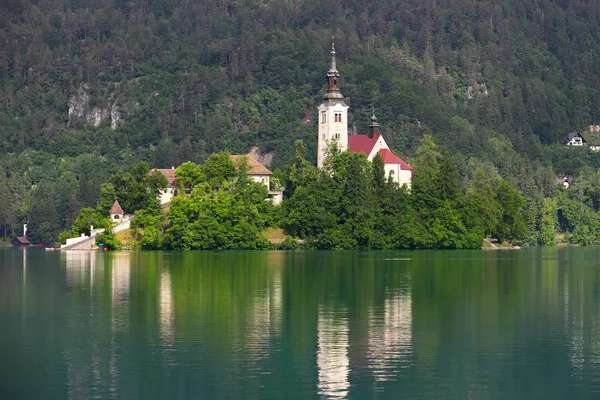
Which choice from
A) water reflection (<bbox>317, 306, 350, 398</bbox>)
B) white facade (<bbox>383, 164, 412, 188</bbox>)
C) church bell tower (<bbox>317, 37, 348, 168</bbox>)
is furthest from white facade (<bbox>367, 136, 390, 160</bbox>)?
water reflection (<bbox>317, 306, 350, 398</bbox>)

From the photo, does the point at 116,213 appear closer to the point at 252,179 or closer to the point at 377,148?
the point at 252,179

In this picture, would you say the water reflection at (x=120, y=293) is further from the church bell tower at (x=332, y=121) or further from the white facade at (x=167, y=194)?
the church bell tower at (x=332, y=121)

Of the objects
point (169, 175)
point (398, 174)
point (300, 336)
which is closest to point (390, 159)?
point (398, 174)

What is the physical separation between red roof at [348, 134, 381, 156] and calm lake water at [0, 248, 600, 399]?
68142 millimetres

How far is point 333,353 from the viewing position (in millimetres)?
38656

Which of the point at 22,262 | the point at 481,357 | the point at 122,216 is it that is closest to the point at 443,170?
the point at 122,216

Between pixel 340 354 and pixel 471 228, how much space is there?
92.4m

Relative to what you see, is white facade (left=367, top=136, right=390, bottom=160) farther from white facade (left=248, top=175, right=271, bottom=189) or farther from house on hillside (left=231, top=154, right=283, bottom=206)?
white facade (left=248, top=175, right=271, bottom=189)

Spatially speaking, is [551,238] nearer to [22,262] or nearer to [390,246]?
[390,246]

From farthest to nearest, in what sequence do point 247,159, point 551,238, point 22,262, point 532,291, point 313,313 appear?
point 551,238 → point 247,159 → point 22,262 → point 532,291 → point 313,313

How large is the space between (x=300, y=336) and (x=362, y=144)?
330 feet

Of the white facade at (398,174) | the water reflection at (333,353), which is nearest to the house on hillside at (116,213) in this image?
the white facade at (398,174)

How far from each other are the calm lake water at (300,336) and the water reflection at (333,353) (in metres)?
0.06

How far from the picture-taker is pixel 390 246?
127 meters
